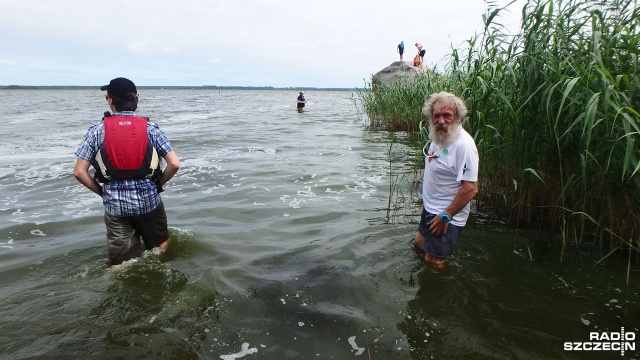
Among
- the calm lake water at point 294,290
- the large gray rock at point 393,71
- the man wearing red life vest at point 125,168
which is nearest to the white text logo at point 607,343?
the calm lake water at point 294,290

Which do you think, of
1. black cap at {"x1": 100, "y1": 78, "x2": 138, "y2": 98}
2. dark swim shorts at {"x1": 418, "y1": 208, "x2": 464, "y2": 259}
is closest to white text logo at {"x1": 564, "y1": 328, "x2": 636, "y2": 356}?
dark swim shorts at {"x1": 418, "y1": 208, "x2": 464, "y2": 259}

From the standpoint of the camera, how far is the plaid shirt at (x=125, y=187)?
3.78 metres

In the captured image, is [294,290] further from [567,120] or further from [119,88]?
[567,120]

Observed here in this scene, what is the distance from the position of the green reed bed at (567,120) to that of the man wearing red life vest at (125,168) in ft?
13.3

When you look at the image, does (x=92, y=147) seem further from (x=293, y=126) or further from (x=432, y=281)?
(x=293, y=126)

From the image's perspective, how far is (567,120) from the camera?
4125 millimetres

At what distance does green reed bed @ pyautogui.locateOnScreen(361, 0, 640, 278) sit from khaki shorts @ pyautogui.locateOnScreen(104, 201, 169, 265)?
13.9ft

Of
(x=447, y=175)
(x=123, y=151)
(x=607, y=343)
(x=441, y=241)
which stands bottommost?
(x=607, y=343)

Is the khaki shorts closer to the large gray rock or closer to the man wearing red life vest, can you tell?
the man wearing red life vest

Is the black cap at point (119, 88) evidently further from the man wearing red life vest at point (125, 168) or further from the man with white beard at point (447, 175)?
the man with white beard at point (447, 175)

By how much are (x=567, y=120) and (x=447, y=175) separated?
1.57 meters

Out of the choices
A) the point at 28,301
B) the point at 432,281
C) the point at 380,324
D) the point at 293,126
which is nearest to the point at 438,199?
the point at 432,281

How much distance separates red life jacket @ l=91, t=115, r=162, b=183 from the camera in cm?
378

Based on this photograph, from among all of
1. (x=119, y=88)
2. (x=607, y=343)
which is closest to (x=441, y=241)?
(x=607, y=343)
